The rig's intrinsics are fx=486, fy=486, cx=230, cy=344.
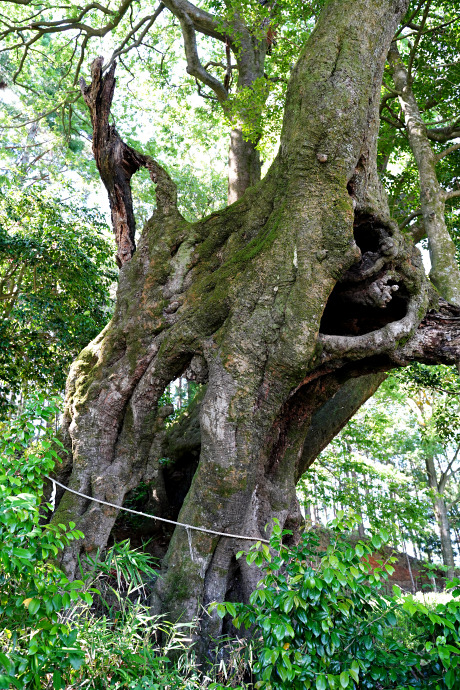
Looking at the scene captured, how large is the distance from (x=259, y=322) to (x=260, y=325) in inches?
1.2

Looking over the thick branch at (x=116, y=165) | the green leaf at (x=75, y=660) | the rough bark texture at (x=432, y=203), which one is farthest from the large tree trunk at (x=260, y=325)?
the green leaf at (x=75, y=660)

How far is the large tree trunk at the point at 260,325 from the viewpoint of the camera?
4.00 m

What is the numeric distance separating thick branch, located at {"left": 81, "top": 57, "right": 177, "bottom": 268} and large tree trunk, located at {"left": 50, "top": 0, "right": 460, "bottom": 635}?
0.40 ft

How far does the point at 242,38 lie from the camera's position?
8281mm

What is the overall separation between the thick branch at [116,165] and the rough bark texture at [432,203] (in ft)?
11.1

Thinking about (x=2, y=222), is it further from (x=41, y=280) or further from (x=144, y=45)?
(x=144, y=45)

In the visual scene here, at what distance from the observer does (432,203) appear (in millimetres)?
6609

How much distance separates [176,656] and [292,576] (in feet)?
5.00

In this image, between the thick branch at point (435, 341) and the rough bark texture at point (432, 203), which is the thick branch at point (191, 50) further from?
the thick branch at point (435, 341)

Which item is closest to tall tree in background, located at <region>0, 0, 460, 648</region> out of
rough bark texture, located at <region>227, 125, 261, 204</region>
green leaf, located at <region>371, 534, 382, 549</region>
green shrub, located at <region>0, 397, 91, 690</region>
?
green leaf, located at <region>371, 534, 382, 549</region>

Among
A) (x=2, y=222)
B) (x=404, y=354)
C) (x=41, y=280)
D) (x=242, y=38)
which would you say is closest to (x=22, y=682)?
(x=404, y=354)

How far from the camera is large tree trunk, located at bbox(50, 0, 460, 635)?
400 cm

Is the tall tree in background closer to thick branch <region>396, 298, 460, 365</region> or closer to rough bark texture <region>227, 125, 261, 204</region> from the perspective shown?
thick branch <region>396, 298, 460, 365</region>

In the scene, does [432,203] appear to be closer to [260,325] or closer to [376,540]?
[260,325]
